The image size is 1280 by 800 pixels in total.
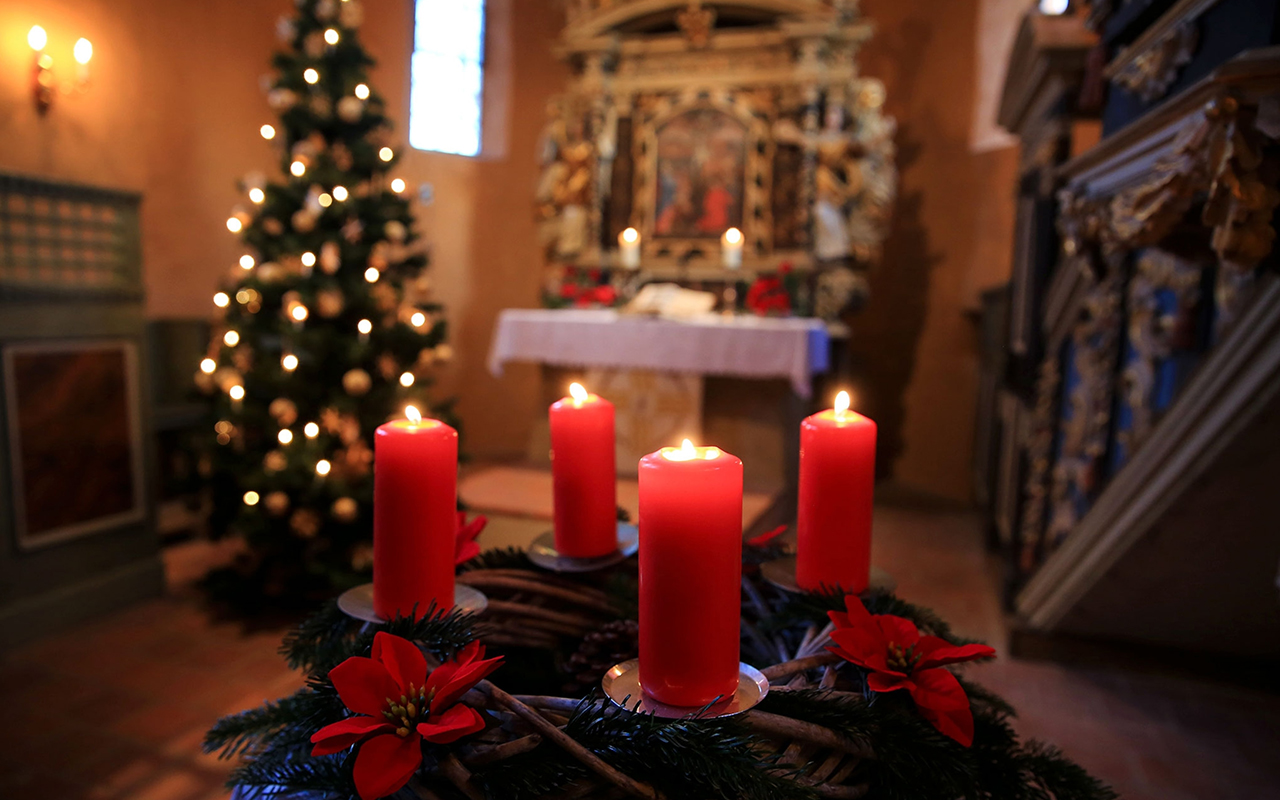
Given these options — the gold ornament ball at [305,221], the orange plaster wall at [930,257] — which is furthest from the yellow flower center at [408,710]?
the orange plaster wall at [930,257]

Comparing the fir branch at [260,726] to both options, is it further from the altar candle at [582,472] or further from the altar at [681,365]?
the altar at [681,365]

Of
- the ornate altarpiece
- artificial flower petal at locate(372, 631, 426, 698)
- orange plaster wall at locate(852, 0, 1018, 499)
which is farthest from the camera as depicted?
orange plaster wall at locate(852, 0, 1018, 499)

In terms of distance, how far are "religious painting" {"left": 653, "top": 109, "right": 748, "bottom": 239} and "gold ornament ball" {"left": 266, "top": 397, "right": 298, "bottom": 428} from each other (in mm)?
3181

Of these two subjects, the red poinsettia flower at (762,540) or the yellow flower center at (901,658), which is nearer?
the yellow flower center at (901,658)

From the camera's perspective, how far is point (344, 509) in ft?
11.0

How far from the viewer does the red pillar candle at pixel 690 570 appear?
24.7 inches

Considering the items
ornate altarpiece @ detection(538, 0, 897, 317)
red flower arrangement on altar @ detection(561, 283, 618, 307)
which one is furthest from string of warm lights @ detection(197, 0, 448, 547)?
ornate altarpiece @ detection(538, 0, 897, 317)

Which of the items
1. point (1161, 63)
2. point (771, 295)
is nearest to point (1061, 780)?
point (1161, 63)

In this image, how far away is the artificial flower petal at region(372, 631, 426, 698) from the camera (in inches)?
26.0

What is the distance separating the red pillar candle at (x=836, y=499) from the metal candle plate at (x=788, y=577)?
0.06ft

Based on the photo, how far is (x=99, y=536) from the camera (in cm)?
352

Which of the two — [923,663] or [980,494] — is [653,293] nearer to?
[980,494]

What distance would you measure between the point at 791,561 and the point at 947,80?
6.08 m

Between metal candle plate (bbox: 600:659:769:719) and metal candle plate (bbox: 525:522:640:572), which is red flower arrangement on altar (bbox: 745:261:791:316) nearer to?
metal candle plate (bbox: 525:522:640:572)
